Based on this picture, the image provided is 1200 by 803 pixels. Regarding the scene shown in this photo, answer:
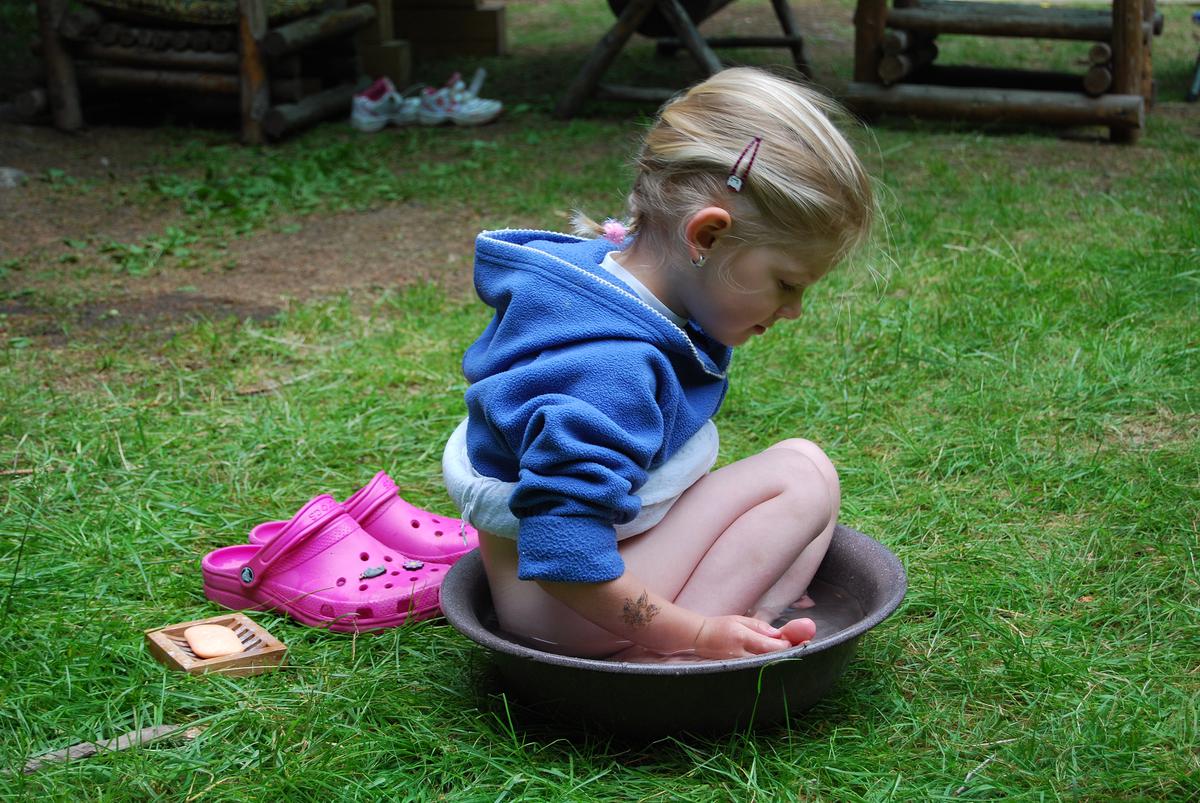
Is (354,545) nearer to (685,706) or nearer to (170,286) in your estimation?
(685,706)

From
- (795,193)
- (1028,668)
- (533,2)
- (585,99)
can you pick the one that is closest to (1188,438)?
(1028,668)

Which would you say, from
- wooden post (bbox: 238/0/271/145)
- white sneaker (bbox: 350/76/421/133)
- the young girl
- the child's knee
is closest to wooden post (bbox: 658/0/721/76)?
white sneaker (bbox: 350/76/421/133)

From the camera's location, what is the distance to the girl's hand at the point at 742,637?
5.85 ft

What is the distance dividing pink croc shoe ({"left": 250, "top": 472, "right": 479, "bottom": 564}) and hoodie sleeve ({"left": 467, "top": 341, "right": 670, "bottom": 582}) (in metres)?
0.70

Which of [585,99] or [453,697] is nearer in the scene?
[453,697]

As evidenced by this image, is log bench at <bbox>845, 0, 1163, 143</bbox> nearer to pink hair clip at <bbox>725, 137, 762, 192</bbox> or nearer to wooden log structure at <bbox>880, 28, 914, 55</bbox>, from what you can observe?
wooden log structure at <bbox>880, 28, 914, 55</bbox>

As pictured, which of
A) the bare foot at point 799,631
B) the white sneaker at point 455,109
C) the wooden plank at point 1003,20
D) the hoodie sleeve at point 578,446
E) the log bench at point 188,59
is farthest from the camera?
the white sneaker at point 455,109

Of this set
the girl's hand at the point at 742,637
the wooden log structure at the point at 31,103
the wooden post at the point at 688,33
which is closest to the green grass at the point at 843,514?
the girl's hand at the point at 742,637

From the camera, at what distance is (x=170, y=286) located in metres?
4.39

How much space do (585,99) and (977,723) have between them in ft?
19.1

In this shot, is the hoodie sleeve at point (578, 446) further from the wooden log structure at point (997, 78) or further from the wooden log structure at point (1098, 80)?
the wooden log structure at point (997, 78)

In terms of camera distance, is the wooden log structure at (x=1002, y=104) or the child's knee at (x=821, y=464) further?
the wooden log structure at (x=1002, y=104)

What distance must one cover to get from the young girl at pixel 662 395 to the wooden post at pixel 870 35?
5035 mm

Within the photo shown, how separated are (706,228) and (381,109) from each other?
220 inches
